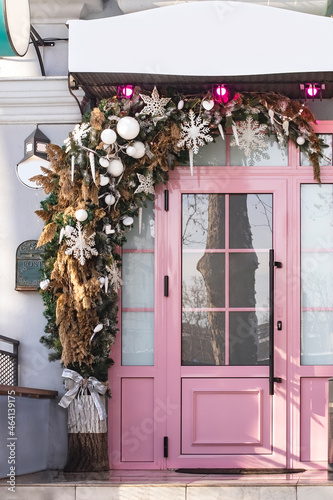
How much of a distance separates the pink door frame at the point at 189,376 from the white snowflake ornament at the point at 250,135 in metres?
0.17

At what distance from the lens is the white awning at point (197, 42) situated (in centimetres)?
614

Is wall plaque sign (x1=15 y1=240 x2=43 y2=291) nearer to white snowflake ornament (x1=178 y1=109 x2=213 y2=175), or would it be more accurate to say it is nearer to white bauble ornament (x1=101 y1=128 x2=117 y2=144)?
white bauble ornament (x1=101 y1=128 x2=117 y2=144)

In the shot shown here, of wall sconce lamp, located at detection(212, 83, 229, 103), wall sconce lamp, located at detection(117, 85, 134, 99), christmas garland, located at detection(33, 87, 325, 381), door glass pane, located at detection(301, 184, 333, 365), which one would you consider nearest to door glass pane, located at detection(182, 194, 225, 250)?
christmas garland, located at detection(33, 87, 325, 381)

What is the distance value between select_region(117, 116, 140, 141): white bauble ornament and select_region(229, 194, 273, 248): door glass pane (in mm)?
973

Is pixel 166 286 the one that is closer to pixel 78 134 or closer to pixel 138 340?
pixel 138 340

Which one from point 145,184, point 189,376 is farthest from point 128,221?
point 189,376

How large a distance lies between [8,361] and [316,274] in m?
2.47

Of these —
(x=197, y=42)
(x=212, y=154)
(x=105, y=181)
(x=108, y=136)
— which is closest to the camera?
(x=197, y=42)

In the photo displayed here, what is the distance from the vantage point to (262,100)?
6.71m

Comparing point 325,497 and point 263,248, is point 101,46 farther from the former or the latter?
point 325,497

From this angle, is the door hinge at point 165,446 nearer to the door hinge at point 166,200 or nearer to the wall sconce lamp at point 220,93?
the door hinge at point 166,200

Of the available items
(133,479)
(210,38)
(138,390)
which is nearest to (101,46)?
(210,38)

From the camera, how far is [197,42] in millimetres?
6199

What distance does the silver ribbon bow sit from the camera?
6.56 metres
